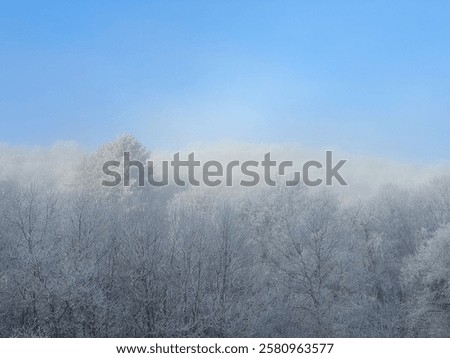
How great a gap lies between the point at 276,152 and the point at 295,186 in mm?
3972

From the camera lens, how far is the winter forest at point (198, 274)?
59.8 ft

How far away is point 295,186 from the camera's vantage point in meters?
33.2

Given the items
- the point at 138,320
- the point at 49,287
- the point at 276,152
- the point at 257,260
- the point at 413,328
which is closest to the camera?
the point at 49,287

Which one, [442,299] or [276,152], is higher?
[276,152]

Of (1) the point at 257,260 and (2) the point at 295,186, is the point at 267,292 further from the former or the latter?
(2) the point at 295,186

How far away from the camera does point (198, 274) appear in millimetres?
22266

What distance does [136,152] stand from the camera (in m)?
34.7

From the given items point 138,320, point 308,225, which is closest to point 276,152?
point 308,225

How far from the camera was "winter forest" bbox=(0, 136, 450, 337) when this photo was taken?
18.2m

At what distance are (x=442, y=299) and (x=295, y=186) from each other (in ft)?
39.9

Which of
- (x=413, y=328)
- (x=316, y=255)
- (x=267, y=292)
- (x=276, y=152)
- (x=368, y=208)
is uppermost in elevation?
(x=276, y=152)
